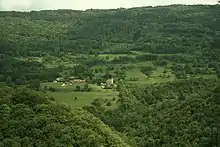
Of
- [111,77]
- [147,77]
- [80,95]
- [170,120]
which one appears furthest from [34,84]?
[170,120]

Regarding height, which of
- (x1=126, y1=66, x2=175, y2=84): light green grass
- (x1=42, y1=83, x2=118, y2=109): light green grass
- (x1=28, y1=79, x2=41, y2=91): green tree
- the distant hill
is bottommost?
(x1=126, y1=66, x2=175, y2=84): light green grass

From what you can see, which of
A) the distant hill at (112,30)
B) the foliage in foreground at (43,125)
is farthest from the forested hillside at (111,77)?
the distant hill at (112,30)

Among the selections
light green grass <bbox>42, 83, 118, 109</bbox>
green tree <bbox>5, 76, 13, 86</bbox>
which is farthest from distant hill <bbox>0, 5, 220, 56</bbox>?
light green grass <bbox>42, 83, 118, 109</bbox>

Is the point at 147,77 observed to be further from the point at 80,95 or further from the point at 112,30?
the point at 112,30

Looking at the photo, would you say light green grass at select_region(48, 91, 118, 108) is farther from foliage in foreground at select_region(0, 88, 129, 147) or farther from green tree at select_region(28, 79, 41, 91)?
foliage in foreground at select_region(0, 88, 129, 147)

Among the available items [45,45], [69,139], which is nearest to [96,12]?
[45,45]

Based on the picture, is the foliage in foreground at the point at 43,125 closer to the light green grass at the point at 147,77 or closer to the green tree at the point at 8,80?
the green tree at the point at 8,80
